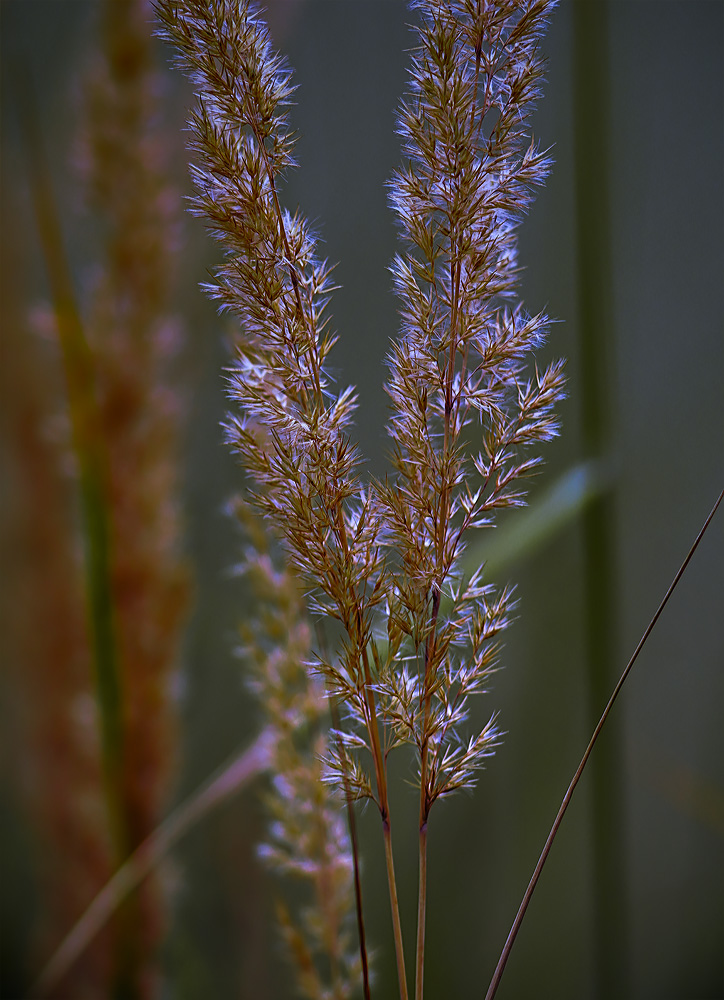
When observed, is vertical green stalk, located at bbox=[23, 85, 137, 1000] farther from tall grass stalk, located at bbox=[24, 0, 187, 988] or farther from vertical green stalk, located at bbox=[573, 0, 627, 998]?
vertical green stalk, located at bbox=[573, 0, 627, 998]

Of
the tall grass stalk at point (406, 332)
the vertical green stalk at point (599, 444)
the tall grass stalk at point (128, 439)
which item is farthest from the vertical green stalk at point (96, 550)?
the vertical green stalk at point (599, 444)

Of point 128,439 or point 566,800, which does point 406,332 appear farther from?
point 128,439

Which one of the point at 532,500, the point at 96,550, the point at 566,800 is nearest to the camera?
the point at 566,800

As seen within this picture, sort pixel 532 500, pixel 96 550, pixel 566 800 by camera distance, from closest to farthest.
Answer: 1. pixel 566 800
2. pixel 96 550
3. pixel 532 500

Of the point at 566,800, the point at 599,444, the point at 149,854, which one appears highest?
the point at 599,444

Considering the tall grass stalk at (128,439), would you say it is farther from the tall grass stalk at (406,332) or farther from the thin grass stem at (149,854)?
the tall grass stalk at (406,332)

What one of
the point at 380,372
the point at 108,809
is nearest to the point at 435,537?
the point at 108,809

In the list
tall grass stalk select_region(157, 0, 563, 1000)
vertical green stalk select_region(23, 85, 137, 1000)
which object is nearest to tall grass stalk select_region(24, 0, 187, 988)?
vertical green stalk select_region(23, 85, 137, 1000)

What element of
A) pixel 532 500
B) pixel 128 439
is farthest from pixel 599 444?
pixel 128 439
